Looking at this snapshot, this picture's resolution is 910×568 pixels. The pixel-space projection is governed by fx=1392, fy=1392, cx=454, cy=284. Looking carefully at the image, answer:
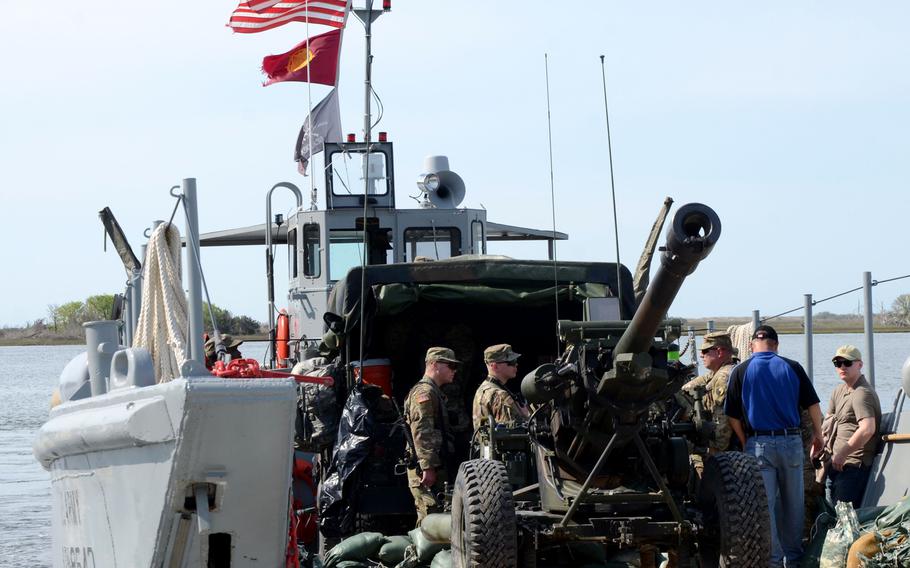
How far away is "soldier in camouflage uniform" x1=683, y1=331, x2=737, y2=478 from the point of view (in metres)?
10.2

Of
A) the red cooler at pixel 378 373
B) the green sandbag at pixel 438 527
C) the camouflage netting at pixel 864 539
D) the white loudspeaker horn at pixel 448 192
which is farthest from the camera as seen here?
the white loudspeaker horn at pixel 448 192

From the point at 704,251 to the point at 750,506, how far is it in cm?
183

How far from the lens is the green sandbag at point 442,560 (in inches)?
349

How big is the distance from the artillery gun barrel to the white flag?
1040 centimetres

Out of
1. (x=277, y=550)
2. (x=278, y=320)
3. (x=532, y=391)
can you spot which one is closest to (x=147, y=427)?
(x=277, y=550)

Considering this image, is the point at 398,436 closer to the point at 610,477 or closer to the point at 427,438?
the point at 427,438

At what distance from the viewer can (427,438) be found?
376 inches

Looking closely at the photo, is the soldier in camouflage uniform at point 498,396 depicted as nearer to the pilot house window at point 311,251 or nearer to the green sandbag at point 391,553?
the green sandbag at point 391,553

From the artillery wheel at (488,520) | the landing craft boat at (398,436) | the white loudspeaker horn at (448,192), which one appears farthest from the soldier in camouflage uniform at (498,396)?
the white loudspeaker horn at (448,192)

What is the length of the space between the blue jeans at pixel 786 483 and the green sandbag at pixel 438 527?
2211mm

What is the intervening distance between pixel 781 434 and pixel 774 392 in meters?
0.29

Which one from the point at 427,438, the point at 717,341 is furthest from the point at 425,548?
the point at 717,341

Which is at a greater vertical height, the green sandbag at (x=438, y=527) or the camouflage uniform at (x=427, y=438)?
the camouflage uniform at (x=427, y=438)

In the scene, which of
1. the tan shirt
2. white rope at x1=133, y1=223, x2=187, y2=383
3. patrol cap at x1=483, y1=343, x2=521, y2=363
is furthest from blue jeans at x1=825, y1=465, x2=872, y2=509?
white rope at x1=133, y1=223, x2=187, y2=383
